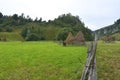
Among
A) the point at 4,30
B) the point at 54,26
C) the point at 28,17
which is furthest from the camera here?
the point at 28,17

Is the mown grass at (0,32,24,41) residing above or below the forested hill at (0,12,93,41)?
below

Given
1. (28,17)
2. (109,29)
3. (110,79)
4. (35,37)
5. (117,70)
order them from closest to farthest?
(109,29)
(110,79)
(117,70)
(35,37)
(28,17)

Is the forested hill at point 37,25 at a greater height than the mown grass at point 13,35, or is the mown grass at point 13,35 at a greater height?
the forested hill at point 37,25

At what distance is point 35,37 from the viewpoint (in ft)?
384

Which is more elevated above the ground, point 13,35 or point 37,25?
point 37,25

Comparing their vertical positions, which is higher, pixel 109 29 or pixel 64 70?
pixel 109 29

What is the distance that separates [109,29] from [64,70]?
317 inches

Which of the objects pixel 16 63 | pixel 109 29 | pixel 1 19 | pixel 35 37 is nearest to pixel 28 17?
pixel 1 19

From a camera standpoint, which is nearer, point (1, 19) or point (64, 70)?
point (64, 70)

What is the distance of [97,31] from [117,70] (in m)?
7.76

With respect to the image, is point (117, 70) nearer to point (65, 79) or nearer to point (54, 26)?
point (65, 79)

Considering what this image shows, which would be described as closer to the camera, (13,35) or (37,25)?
(13,35)

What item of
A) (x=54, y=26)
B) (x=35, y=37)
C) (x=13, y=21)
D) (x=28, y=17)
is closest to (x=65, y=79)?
(x=35, y=37)

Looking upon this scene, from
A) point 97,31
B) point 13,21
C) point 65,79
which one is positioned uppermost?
point 13,21
